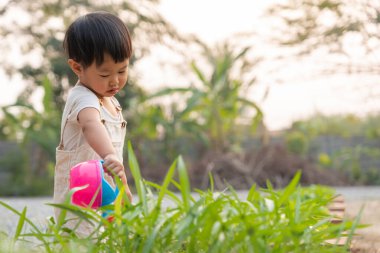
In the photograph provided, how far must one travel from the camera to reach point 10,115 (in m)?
7.21

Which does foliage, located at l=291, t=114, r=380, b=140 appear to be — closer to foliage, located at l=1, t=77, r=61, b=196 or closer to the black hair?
foliage, located at l=1, t=77, r=61, b=196

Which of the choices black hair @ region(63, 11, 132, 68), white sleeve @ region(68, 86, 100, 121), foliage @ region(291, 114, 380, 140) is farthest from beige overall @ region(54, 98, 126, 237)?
foliage @ region(291, 114, 380, 140)

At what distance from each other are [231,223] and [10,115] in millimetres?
6314

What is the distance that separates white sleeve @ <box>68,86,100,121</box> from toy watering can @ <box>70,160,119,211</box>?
0.98 feet

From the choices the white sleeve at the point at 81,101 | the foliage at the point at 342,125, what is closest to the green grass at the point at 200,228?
the white sleeve at the point at 81,101

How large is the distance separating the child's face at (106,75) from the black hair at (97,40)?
14 millimetres

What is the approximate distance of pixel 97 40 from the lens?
1878mm

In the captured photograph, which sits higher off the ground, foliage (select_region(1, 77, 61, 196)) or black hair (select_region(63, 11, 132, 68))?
black hair (select_region(63, 11, 132, 68))

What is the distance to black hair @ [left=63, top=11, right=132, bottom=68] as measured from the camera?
1.88 m

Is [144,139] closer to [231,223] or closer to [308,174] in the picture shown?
[308,174]

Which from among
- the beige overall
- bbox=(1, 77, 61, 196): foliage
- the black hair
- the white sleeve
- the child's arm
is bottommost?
bbox=(1, 77, 61, 196): foliage

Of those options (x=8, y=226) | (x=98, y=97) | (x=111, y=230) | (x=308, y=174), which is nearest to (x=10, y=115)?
(x=308, y=174)

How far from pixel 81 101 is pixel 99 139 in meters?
0.19

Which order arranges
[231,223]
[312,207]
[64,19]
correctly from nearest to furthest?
[231,223], [312,207], [64,19]
